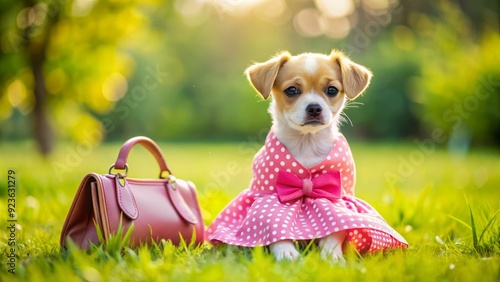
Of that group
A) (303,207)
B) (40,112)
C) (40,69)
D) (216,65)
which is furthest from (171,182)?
(216,65)

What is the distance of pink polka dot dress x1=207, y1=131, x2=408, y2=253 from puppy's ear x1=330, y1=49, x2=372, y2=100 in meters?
0.29

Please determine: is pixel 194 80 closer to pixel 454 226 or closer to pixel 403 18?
pixel 403 18

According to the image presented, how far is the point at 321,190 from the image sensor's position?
10.6ft

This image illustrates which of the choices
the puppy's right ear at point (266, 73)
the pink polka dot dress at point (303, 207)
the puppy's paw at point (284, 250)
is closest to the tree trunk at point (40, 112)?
the puppy's right ear at point (266, 73)

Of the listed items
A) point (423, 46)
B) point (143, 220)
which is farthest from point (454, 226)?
point (423, 46)

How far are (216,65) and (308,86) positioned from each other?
24482 millimetres

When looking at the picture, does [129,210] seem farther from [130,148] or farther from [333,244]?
[333,244]

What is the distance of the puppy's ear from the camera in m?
3.48

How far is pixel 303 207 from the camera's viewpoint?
3.27m

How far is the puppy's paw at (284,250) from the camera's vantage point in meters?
2.90

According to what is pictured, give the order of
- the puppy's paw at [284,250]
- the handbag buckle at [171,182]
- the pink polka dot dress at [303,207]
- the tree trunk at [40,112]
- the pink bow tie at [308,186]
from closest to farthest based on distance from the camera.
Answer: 1. the puppy's paw at [284,250]
2. the pink polka dot dress at [303,207]
3. the pink bow tie at [308,186]
4. the handbag buckle at [171,182]
5. the tree trunk at [40,112]

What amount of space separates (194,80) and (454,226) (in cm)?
2371

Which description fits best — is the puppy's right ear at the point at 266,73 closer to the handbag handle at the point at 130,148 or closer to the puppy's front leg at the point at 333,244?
the handbag handle at the point at 130,148

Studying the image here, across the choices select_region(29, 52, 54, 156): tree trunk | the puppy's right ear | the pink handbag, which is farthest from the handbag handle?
select_region(29, 52, 54, 156): tree trunk
